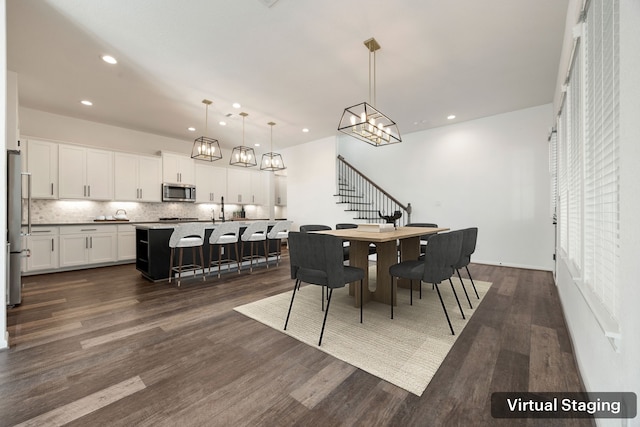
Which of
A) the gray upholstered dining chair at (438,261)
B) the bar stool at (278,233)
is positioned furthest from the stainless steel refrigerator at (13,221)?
the gray upholstered dining chair at (438,261)

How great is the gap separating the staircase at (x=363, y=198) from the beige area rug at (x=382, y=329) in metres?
3.13

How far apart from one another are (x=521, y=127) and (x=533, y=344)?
440 cm

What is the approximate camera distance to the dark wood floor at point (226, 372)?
4.54 feet

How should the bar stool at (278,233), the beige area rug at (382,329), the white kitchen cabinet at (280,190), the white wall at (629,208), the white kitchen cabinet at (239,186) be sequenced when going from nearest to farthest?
the white wall at (629,208) < the beige area rug at (382,329) < the bar stool at (278,233) < the white kitchen cabinet at (239,186) < the white kitchen cabinet at (280,190)

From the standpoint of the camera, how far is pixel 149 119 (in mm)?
5531

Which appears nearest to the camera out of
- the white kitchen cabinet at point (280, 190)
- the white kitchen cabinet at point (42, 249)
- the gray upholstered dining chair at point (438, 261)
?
the gray upholstered dining chair at point (438, 261)

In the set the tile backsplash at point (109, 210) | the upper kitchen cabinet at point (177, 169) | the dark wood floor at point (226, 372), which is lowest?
the dark wood floor at point (226, 372)

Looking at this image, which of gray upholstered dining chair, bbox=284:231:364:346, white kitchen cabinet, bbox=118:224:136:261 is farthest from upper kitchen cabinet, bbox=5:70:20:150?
gray upholstered dining chair, bbox=284:231:364:346

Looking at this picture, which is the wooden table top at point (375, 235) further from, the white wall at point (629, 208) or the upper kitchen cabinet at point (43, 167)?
the upper kitchen cabinet at point (43, 167)

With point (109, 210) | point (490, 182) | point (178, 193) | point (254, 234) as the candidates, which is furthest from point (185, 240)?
point (490, 182)

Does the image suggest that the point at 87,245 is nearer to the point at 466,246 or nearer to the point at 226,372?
the point at 226,372

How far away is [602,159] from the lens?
123 centimetres

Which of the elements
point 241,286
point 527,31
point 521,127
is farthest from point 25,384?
point 521,127

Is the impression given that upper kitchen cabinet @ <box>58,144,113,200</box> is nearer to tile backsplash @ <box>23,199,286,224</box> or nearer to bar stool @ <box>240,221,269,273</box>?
tile backsplash @ <box>23,199,286,224</box>
